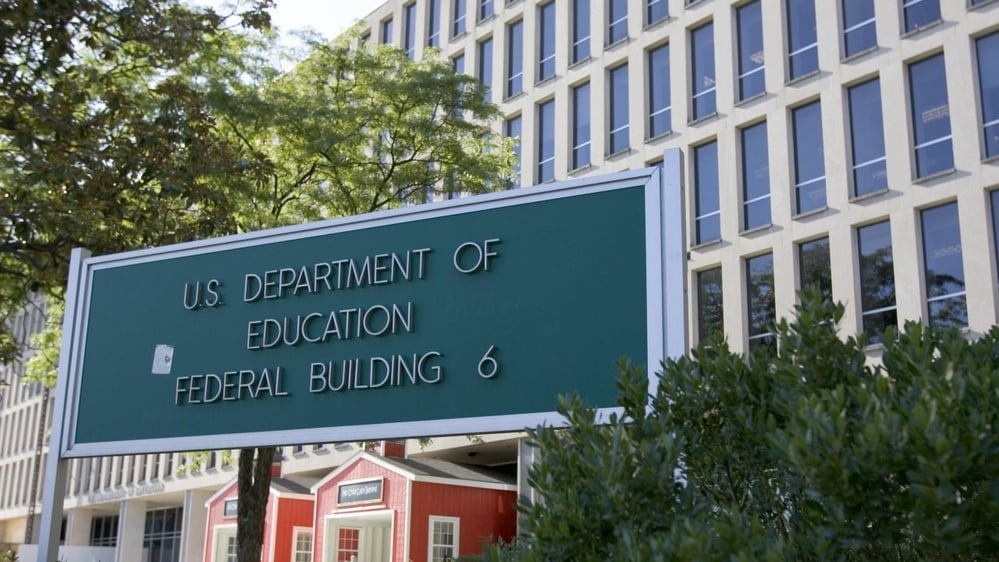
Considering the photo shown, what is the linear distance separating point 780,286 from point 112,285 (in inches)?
850

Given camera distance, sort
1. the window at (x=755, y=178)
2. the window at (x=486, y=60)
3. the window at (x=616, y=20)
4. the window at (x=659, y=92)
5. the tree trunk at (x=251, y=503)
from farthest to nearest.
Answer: the window at (x=486, y=60)
the window at (x=616, y=20)
the window at (x=659, y=92)
the window at (x=755, y=178)
the tree trunk at (x=251, y=503)

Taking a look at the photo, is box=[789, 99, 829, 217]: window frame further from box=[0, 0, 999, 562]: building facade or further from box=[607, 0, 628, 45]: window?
box=[607, 0, 628, 45]: window

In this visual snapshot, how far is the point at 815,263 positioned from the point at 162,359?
21.9m

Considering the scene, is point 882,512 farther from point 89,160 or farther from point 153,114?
point 153,114

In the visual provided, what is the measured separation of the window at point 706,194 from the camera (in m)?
29.2

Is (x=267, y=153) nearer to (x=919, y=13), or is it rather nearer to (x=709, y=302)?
(x=709, y=302)

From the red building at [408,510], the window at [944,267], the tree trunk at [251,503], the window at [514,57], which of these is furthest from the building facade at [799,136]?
the tree trunk at [251,503]

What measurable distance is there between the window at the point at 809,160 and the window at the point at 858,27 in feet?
5.23

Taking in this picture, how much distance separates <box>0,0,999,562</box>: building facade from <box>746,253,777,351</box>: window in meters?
0.06

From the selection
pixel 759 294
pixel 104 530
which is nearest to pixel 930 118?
pixel 759 294

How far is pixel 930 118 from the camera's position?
2492 centimetres

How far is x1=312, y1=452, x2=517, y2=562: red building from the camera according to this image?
29.9 meters

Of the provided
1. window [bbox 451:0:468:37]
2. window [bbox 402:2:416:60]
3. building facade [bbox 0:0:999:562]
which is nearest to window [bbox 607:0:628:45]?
building facade [bbox 0:0:999:562]

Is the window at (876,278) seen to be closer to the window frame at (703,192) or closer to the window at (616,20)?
the window frame at (703,192)
